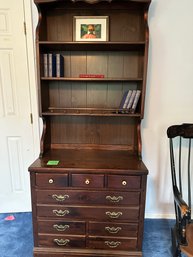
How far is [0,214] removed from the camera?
2068mm

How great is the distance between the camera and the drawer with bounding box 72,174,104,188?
1401 millimetres

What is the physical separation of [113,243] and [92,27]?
71.5 inches

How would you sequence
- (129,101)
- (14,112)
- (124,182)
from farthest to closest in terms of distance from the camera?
(14,112), (129,101), (124,182)

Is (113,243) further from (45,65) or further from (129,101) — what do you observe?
(45,65)

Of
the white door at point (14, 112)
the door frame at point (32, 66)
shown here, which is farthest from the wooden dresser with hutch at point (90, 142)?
the white door at point (14, 112)

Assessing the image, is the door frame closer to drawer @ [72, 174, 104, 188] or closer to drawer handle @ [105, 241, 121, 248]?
drawer @ [72, 174, 104, 188]

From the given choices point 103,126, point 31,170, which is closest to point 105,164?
point 103,126

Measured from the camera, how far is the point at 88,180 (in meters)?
1.40

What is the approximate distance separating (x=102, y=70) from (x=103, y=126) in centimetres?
53

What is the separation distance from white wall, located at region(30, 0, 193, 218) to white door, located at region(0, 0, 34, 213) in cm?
25

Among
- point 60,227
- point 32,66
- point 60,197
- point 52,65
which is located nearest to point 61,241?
point 60,227

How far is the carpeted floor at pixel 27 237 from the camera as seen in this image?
1.62 meters

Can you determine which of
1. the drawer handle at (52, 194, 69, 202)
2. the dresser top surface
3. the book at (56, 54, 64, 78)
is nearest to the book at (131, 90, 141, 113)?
the dresser top surface

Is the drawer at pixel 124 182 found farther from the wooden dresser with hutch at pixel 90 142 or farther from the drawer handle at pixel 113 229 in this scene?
the drawer handle at pixel 113 229
